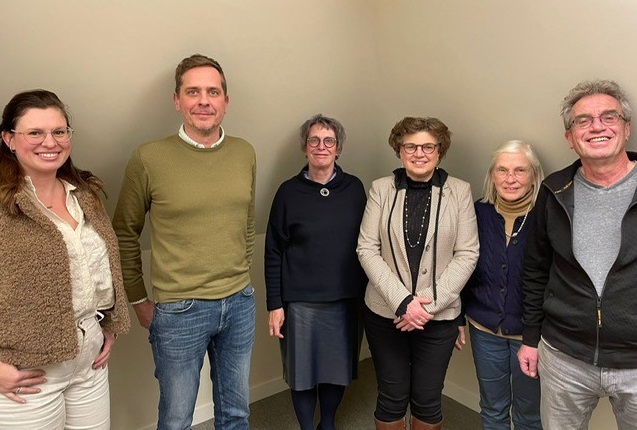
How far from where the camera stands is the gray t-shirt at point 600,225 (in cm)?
146

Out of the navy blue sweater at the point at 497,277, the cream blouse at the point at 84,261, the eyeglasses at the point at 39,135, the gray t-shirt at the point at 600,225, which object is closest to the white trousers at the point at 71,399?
the cream blouse at the point at 84,261

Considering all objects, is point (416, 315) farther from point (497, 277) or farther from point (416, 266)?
point (497, 277)

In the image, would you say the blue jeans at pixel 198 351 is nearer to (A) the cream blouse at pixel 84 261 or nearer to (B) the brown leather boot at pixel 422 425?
(A) the cream blouse at pixel 84 261

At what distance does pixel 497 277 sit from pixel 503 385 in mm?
457

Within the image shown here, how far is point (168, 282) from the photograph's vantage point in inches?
70.5

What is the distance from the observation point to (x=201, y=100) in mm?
1759

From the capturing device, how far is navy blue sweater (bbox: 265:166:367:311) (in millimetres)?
2080

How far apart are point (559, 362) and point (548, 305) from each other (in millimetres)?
182

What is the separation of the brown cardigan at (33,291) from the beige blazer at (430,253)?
1.08 meters

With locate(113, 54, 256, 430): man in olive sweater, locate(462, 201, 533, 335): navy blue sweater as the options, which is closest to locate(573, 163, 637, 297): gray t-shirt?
locate(462, 201, 533, 335): navy blue sweater

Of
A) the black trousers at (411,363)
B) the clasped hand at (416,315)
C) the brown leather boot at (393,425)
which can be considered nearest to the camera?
the clasped hand at (416,315)

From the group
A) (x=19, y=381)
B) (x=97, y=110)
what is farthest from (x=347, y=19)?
(x=19, y=381)

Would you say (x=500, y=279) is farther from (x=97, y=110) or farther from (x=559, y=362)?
(x=97, y=110)

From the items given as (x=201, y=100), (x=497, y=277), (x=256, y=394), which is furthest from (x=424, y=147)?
(x=256, y=394)
